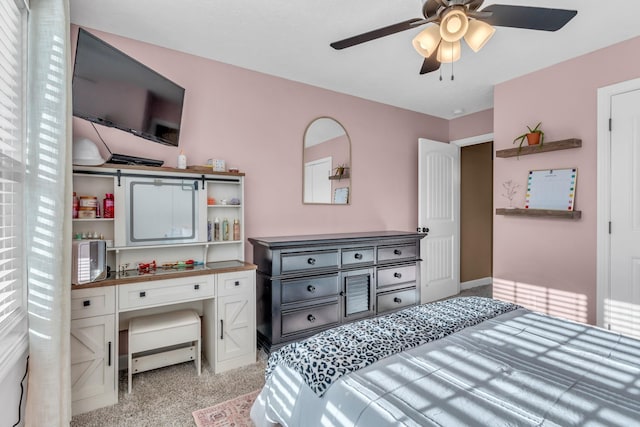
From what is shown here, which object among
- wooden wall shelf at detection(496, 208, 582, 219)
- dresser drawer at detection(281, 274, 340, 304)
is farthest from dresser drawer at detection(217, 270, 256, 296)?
wooden wall shelf at detection(496, 208, 582, 219)

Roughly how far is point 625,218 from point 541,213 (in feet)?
1.86

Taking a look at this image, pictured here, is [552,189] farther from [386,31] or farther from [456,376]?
[456,376]

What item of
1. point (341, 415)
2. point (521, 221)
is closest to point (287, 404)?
point (341, 415)

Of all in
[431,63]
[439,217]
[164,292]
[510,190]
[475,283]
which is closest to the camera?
[431,63]

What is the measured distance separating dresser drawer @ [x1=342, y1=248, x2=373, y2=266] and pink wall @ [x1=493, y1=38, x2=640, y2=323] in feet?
4.77

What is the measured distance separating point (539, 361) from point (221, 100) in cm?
290

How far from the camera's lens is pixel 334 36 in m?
2.45

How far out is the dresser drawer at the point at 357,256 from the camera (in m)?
2.99

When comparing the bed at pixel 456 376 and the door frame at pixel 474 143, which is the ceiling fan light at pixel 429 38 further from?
the door frame at pixel 474 143

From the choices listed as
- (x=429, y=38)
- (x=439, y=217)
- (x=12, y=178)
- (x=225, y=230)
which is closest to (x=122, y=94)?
(x=12, y=178)

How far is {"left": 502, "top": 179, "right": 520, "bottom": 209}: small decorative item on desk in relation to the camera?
3.26 metres

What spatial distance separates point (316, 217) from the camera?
346 centimetres

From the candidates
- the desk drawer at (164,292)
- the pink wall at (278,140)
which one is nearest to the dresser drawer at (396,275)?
the pink wall at (278,140)

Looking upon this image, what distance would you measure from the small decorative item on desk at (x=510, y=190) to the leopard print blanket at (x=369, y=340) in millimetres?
1656
